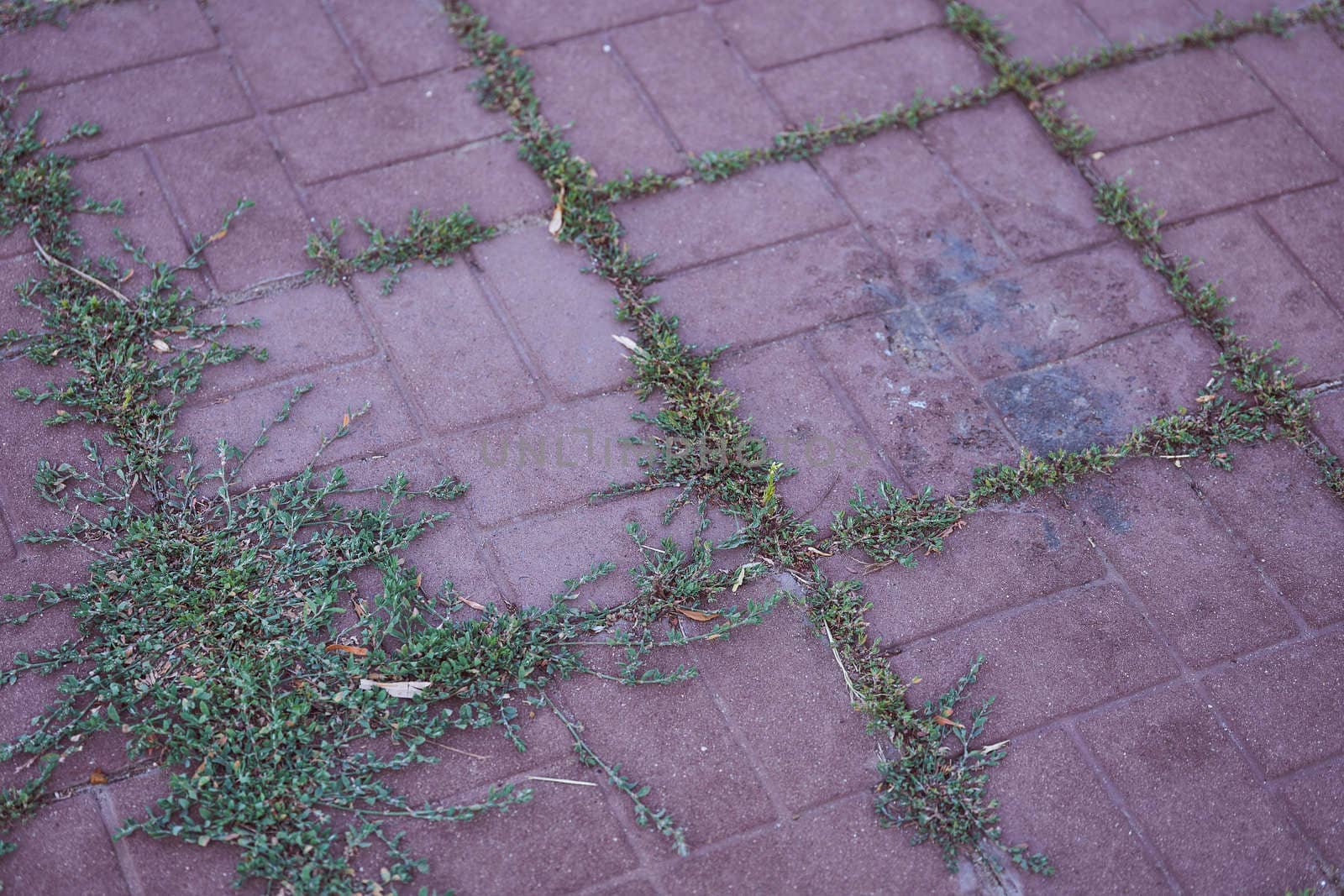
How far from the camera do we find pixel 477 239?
116 inches

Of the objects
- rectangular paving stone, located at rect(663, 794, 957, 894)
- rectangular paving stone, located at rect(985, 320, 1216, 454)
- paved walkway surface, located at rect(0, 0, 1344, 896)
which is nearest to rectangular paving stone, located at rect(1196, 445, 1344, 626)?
paved walkway surface, located at rect(0, 0, 1344, 896)

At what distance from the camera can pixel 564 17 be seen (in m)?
3.47

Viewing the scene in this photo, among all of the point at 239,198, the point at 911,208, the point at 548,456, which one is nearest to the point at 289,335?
the point at 239,198

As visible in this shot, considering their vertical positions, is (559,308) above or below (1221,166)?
above

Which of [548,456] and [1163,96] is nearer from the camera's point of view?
[548,456]

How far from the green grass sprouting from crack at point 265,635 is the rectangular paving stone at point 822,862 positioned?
98 millimetres

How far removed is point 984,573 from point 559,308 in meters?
1.22

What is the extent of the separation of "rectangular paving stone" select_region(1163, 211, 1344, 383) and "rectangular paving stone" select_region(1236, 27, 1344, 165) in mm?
486

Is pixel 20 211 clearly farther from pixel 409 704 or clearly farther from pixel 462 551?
pixel 409 704

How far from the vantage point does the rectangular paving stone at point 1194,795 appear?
7.13 feet

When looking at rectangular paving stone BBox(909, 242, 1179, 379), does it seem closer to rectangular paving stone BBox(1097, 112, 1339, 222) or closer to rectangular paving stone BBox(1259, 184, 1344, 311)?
rectangular paving stone BBox(1097, 112, 1339, 222)

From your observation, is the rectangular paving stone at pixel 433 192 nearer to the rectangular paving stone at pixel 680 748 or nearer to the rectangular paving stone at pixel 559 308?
the rectangular paving stone at pixel 559 308

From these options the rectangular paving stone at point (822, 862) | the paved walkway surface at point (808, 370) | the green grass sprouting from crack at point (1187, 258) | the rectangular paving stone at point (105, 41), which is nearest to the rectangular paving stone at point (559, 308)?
the paved walkway surface at point (808, 370)

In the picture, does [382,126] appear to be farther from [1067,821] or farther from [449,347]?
[1067,821]
